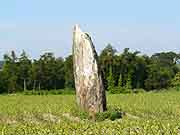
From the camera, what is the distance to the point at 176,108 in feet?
76.9

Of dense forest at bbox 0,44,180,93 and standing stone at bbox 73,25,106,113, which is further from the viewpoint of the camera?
dense forest at bbox 0,44,180,93

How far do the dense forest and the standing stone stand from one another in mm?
40912

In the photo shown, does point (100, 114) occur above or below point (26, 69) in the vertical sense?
below

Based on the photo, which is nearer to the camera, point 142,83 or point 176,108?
point 176,108

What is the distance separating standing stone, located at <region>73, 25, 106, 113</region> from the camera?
66.6 ft

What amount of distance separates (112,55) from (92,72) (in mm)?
47767

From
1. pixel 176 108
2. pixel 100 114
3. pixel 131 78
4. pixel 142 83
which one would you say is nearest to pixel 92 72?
pixel 100 114

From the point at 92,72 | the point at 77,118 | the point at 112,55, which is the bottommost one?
the point at 77,118

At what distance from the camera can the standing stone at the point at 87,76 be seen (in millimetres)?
20297

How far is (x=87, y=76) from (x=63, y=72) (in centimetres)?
5046

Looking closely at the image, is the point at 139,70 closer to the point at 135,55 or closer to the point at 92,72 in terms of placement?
the point at 135,55

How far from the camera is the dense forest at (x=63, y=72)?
65.6 m

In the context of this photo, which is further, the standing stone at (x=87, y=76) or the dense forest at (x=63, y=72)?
the dense forest at (x=63, y=72)

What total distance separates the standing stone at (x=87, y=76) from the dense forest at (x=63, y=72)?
134 feet
